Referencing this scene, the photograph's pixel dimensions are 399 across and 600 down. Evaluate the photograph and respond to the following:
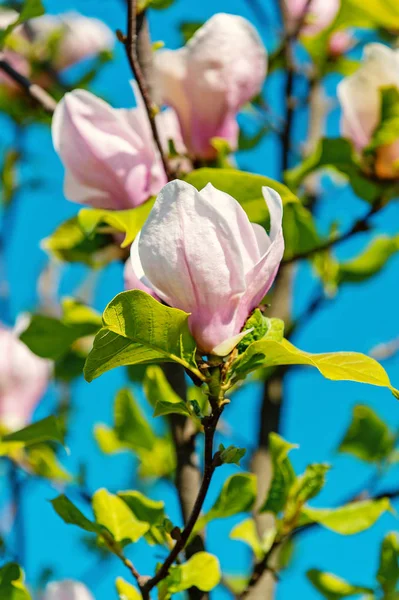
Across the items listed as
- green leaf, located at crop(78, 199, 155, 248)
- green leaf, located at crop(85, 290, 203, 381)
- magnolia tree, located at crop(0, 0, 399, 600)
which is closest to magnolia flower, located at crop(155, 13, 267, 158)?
magnolia tree, located at crop(0, 0, 399, 600)

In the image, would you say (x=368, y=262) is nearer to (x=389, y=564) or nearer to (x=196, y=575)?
(x=389, y=564)

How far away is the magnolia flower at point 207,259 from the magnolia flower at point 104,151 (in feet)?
0.71

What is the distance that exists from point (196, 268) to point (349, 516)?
39cm

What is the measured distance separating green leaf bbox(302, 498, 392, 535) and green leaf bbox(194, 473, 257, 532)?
0.08m

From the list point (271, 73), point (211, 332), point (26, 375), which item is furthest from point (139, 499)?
point (271, 73)

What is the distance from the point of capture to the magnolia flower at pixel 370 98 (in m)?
0.90

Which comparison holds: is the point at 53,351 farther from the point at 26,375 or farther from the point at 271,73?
the point at 271,73

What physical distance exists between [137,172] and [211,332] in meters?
0.25

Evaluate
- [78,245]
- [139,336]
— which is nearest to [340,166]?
[78,245]

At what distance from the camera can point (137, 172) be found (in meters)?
0.75

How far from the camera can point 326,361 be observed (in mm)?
516

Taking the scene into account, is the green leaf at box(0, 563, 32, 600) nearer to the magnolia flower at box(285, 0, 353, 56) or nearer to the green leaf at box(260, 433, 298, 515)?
the green leaf at box(260, 433, 298, 515)

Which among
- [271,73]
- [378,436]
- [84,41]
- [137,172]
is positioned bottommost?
[378,436]

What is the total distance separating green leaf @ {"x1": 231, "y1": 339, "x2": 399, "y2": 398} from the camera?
0.51 meters
